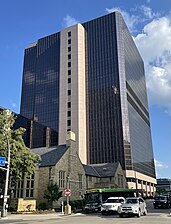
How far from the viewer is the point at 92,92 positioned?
119 m

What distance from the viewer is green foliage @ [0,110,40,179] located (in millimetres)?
35125

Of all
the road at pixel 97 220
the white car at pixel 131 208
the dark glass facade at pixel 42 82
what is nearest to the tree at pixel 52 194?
the road at pixel 97 220

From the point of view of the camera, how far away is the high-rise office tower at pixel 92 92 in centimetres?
11044

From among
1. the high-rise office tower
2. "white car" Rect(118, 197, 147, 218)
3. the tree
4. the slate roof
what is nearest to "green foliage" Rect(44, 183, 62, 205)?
the tree

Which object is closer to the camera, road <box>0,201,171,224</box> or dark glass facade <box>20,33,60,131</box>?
road <box>0,201,171,224</box>

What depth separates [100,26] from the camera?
128m

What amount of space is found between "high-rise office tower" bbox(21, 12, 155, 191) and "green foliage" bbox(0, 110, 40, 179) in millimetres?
70411

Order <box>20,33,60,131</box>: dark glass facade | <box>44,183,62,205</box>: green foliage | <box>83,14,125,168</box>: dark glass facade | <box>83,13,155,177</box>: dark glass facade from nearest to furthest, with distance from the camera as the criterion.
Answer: <box>44,183,62,205</box>: green foliage < <box>83,13,155,177</box>: dark glass facade < <box>83,14,125,168</box>: dark glass facade < <box>20,33,60,131</box>: dark glass facade

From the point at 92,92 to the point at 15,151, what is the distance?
85.6 meters

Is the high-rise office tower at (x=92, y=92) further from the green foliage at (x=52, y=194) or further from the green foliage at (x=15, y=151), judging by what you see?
the green foliage at (x=15, y=151)

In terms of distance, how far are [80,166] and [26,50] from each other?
347 feet

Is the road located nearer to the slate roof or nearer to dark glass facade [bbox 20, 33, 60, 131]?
the slate roof

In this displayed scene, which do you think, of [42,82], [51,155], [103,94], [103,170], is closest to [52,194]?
[51,155]

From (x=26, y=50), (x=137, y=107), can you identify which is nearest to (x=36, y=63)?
(x=26, y=50)
